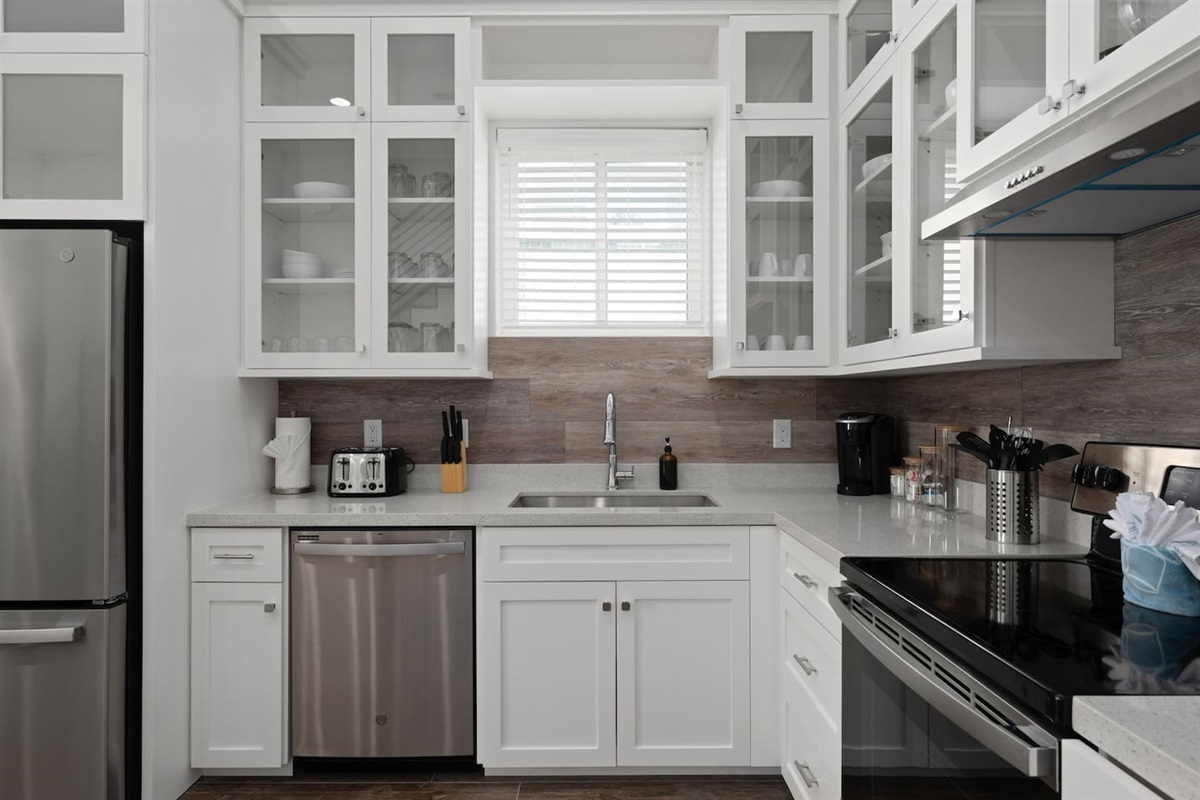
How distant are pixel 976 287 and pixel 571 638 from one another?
4.80ft

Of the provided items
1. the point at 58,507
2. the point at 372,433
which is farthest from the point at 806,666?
the point at 58,507

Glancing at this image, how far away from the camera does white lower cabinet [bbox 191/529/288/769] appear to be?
2.13 metres

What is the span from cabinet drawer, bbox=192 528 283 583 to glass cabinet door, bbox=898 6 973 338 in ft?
Answer: 6.38

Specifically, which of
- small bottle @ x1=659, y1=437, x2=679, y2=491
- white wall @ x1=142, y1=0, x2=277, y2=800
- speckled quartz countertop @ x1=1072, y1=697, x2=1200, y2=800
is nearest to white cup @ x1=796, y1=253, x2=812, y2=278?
small bottle @ x1=659, y1=437, x2=679, y2=491

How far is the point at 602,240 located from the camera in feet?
9.52

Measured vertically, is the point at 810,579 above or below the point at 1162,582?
below

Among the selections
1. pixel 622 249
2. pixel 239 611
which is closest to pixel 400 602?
pixel 239 611

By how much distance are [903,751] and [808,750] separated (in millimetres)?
748

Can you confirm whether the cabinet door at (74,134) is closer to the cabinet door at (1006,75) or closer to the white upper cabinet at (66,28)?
the white upper cabinet at (66,28)

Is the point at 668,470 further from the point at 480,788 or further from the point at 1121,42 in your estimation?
the point at 1121,42

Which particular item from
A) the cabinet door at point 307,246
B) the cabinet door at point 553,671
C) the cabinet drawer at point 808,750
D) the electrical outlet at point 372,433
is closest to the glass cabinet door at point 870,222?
the cabinet drawer at point 808,750

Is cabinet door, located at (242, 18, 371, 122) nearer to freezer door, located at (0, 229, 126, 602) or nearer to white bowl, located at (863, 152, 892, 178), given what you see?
freezer door, located at (0, 229, 126, 602)

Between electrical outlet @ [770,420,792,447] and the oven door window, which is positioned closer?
the oven door window

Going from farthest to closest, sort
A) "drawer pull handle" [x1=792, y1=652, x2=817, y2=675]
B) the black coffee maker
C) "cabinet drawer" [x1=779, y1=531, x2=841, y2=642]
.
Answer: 1. the black coffee maker
2. "drawer pull handle" [x1=792, y1=652, x2=817, y2=675]
3. "cabinet drawer" [x1=779, y1=531, x2=841, y2=642]
